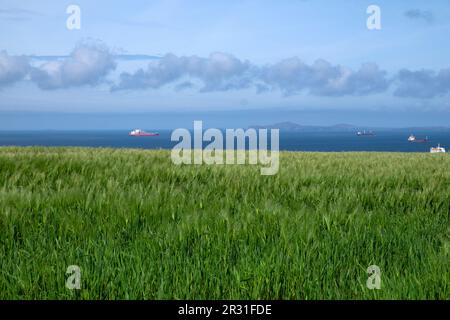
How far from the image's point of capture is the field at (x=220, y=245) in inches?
115

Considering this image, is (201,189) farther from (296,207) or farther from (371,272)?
(371,272)

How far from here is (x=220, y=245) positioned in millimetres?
3562

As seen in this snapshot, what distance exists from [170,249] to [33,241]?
1.22m

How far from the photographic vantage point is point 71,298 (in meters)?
2.82

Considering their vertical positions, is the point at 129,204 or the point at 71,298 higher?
the point at 129,204

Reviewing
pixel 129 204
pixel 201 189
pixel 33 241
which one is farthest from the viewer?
pixel 201 189

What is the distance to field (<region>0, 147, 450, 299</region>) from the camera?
9.59 ft
